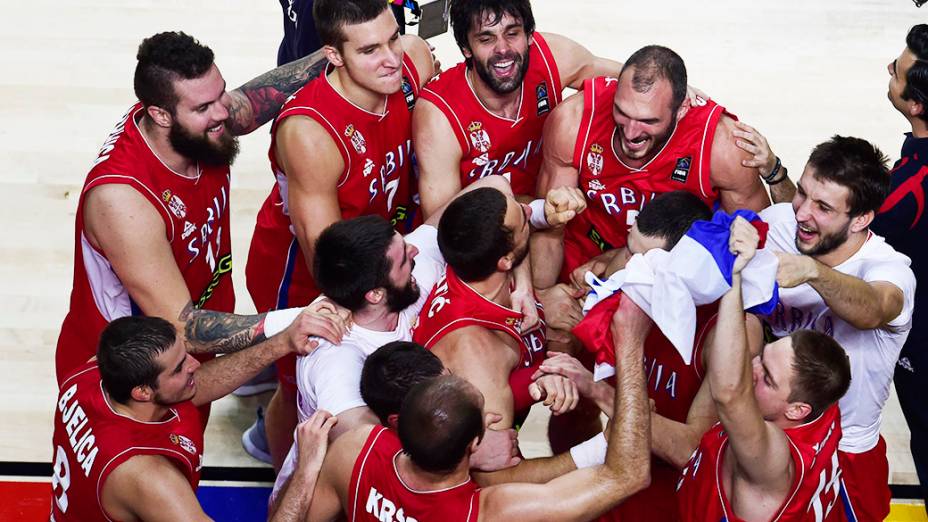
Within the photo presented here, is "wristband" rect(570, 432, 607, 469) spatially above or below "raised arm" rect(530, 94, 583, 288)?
below

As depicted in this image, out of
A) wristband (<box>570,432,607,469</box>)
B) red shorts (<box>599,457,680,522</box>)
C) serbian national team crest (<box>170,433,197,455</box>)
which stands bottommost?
red shorts (<box>599,457,680,522</box>)

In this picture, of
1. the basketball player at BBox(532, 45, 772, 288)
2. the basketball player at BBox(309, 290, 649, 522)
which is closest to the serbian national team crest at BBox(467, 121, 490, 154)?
the basketball player at BBox(532, 45, 772, 288)

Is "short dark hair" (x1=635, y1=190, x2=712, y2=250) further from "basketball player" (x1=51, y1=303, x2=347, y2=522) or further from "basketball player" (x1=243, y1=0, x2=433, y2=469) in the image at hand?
"basketball player" (x1=51, y1=303, x2=347, y2=522)

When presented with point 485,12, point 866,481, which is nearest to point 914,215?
point 866,481

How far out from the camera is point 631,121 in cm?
448

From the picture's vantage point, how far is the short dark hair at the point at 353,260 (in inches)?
154

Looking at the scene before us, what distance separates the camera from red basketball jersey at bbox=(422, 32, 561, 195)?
16.1ft

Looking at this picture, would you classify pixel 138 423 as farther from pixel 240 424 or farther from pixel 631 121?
pixel 631 121

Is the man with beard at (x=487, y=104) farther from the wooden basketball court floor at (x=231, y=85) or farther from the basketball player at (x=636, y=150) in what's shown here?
the wooden basketball court floor at (x=231, y=85)

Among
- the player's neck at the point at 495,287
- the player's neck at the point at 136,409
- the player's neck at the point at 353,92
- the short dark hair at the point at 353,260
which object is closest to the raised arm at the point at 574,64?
the player's neck at the point at 353,92

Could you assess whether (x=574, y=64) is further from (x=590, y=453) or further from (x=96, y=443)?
(x=96, y=443)

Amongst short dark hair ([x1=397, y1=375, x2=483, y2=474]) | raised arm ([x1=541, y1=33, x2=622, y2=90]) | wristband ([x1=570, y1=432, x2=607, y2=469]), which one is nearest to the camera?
short dark hair ([x1=397, y1=375, x2=483, y2=474])

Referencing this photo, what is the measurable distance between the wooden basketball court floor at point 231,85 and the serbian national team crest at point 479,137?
4.95ft

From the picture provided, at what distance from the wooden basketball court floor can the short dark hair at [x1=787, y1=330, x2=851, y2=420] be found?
206 cm
